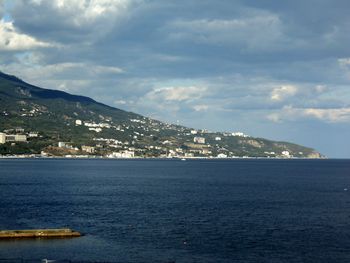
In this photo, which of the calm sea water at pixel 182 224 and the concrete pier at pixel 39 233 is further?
the concrete pier at pixel 39 233

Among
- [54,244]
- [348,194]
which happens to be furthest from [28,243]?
[348,194]

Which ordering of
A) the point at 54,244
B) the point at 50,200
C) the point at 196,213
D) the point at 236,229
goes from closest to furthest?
the point at 54,244
the point at 236,229
the point at 196,213
the point at 50,200

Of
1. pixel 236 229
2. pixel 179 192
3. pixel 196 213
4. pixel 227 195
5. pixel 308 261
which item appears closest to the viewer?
pixel 308 261

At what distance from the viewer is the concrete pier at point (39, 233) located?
7112 cm

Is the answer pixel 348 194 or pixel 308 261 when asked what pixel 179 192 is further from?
pixel 308 261

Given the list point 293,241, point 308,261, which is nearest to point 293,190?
point 293,241

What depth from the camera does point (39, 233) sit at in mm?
72312

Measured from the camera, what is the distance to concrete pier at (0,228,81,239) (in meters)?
71.1

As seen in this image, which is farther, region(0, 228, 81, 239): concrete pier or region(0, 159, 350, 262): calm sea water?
region(0, 228, 81, 239): concrete pier

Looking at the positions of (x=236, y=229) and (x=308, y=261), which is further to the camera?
(x=236, y=229)

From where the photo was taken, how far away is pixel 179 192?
14575cm

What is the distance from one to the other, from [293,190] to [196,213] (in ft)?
209

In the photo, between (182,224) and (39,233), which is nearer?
(39,233)

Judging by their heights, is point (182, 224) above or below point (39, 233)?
above
